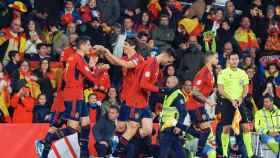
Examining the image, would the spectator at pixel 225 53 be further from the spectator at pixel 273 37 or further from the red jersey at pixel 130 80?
the red jersey at pixel 130 80

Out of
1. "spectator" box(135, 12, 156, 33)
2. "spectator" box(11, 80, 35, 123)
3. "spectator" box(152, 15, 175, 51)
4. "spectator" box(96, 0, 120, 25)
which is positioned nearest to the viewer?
"spectator" box(11, 80, 35, 123)

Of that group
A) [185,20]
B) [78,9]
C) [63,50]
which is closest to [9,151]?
[63,50]

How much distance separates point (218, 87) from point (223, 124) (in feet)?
2.54

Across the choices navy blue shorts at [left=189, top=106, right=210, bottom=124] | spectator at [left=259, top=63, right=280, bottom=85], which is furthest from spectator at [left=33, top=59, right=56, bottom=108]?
spectator at [left=259, top=63, right=280, bottom=85]

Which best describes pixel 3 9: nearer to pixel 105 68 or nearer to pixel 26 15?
pixel 26 15

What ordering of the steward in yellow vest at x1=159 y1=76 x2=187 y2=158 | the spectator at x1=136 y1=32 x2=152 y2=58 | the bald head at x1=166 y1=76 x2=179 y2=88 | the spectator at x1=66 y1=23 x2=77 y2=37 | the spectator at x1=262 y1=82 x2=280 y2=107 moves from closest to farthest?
the steward in yellow vest at x1=159 y1=76 x2=187 y2=158
the bald head at x1=166 y1=76 x2=179 y2=88
the spectator at x1=136 y1=32 x2=152 y2=58
the spectator at x1=66 y1=23 x2=77 y2=37
the spectator at x1=262 y1=82 x2=280 y2=107

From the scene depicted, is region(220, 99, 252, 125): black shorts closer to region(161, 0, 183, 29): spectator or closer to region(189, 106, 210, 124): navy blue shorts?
region(189, 106, 210, 124): navy blue shorts

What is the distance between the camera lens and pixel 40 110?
18062 millimetres

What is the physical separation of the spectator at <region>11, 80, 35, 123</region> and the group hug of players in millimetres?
1568

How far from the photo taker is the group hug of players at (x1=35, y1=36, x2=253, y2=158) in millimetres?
15586

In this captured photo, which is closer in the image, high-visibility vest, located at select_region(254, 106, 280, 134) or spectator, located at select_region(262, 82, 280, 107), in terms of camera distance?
high-visibility vest, located at select_region(254, 106, 280, 134)

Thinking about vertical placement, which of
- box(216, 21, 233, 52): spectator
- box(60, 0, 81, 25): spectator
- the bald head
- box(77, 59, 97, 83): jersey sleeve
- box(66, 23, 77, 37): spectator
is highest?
box(60, 0, 81, 25): spectator

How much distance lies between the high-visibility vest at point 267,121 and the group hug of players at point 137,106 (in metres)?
1.05

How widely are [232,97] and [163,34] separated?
371 centimetres
